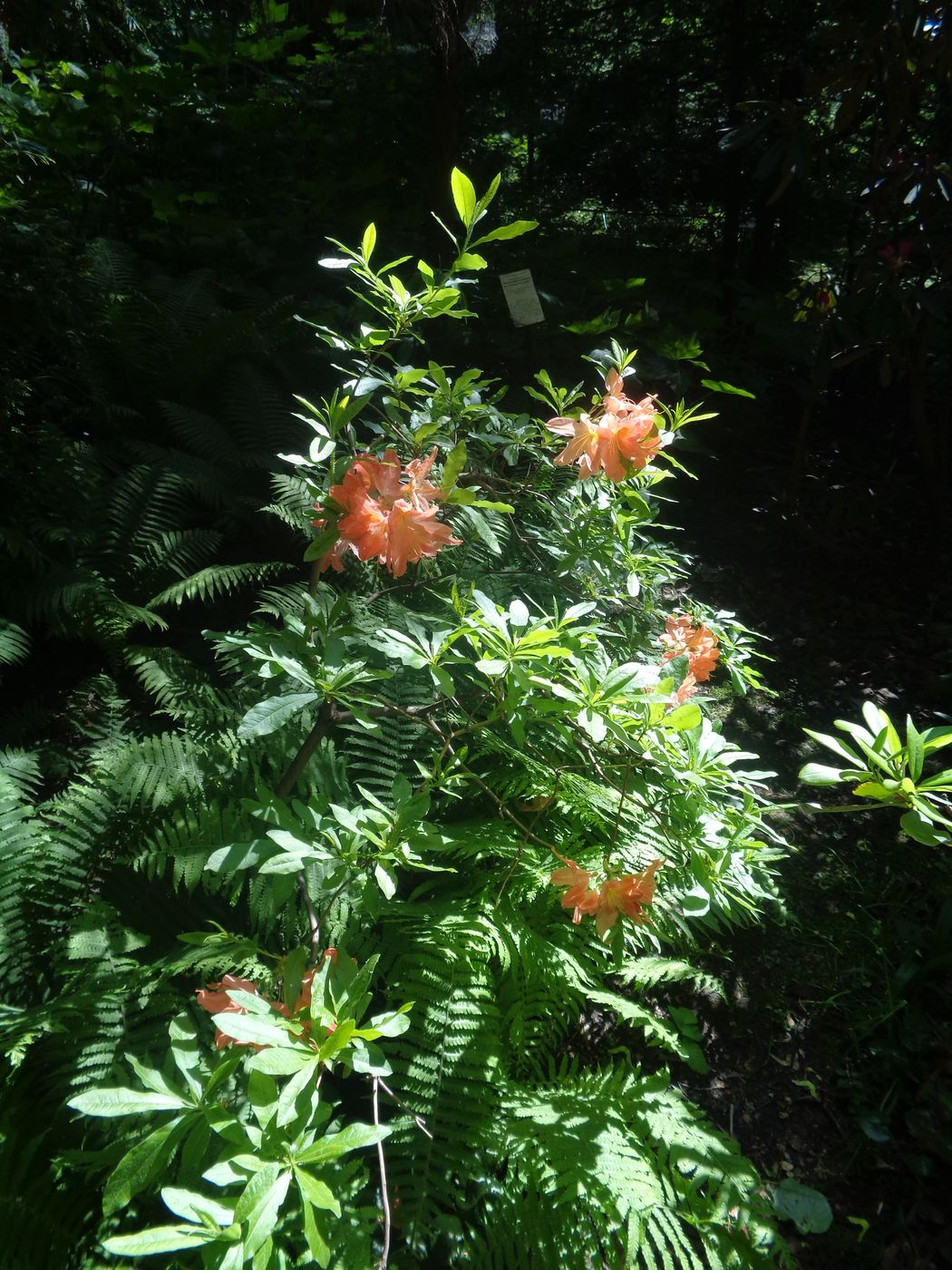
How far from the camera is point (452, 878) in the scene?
1585 millimetres

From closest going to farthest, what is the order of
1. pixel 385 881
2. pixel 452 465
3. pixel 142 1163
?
pixel 142 1163, pixel 385 881, pixel 452 465

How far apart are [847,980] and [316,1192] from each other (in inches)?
62.1

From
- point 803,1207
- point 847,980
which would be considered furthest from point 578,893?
point 847,980

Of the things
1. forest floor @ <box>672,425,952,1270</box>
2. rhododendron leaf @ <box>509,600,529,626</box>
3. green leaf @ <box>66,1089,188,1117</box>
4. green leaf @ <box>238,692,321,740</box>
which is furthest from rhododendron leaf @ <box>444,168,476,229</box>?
forest floor @ <box>672,425,952,1270</box>

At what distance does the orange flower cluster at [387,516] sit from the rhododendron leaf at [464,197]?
0.27 m

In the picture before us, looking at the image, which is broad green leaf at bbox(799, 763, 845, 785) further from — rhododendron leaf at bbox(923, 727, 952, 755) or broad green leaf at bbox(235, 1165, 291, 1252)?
broad green leaf at bbox(235, 1165, 291, 1252)

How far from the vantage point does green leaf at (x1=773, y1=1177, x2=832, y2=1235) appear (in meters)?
1.32

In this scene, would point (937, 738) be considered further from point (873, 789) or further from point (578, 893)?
point (578, 893)

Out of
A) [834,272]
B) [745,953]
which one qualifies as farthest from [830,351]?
[745,953]

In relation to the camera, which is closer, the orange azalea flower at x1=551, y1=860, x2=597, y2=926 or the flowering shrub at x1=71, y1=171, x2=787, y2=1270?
the flowering shrub at x1=71, y1=171, x2=787, y2=1270

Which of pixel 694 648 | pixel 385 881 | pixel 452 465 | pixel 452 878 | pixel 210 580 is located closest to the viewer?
pixel 385 881

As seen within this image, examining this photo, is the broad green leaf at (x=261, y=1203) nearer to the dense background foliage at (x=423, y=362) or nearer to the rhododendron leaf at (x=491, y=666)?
the rhododendron leaf at (x=491, y=666)

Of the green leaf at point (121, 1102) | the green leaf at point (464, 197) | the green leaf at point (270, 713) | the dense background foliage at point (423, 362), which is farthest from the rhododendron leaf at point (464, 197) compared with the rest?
the green leaf at point (121, 1102)

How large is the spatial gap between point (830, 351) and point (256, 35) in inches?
126
